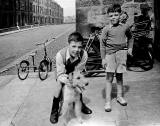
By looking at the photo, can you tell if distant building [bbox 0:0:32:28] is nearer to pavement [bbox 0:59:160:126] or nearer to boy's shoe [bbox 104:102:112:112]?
pavement [bbox 0:59:160:126]

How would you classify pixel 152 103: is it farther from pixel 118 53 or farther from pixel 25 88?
pixel 25 88

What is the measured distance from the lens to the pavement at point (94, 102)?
14.0ft

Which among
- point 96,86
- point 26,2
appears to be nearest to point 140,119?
point 96,86

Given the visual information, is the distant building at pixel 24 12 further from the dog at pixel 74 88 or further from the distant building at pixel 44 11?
the dog at pixel 74 88

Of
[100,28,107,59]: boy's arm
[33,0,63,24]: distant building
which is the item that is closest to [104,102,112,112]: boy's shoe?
[100,28,107,59]: boy's arm

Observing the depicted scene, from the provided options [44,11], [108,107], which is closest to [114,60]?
[108,107]

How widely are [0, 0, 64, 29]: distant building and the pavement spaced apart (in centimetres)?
4777

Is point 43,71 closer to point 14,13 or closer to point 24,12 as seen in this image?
point 14,13

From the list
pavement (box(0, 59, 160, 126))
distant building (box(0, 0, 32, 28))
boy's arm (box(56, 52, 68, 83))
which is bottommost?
pavement (box(0, 59, 160, 126))

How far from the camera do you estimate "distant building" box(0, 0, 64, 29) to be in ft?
177

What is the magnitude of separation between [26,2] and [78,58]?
7026 cm

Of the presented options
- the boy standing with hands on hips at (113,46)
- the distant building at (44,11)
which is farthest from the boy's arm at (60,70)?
the distant building at (44,11)

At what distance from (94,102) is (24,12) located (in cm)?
6492

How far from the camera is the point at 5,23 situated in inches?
2131
